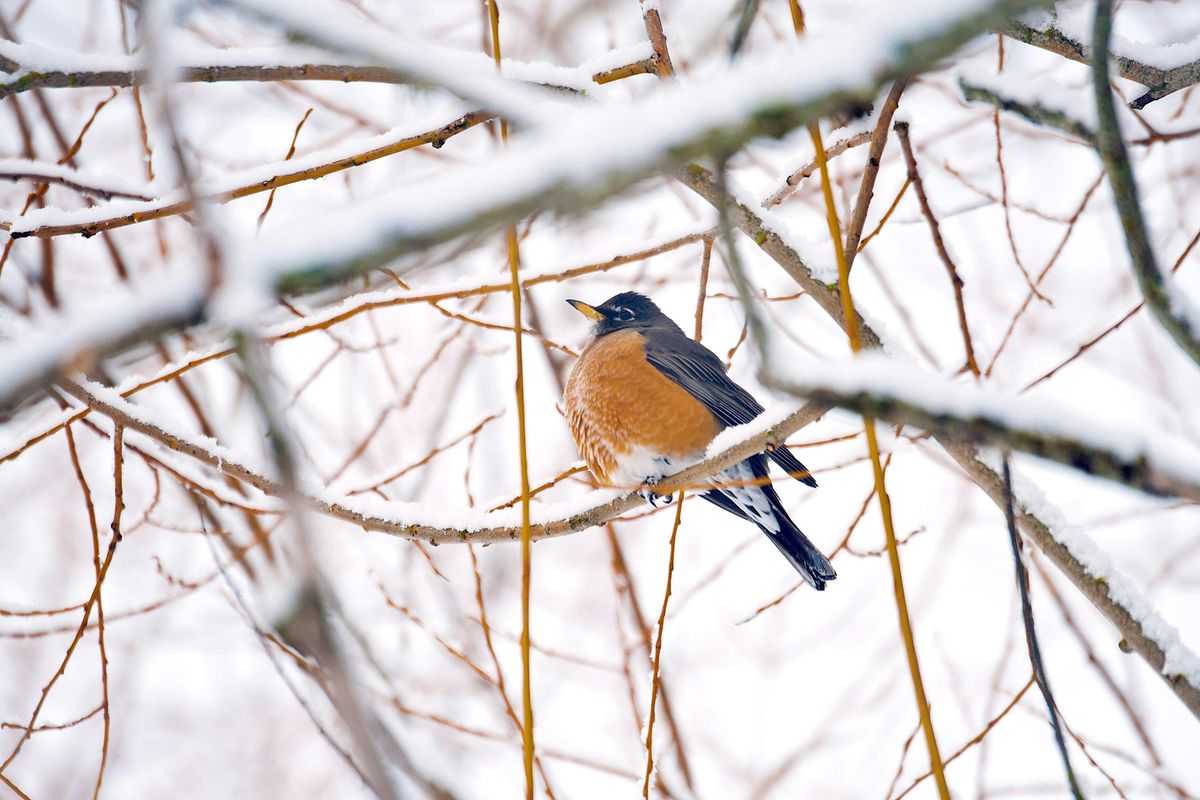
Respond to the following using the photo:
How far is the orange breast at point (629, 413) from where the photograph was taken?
14.0 ft

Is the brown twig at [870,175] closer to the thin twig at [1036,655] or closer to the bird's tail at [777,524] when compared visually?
the thin twig at [1036,655]

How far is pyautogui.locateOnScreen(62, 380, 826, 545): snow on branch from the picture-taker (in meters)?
2.52

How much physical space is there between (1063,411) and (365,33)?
103 cm

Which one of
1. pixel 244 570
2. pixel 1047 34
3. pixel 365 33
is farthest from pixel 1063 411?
pixel 244 570

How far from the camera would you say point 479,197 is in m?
0.85

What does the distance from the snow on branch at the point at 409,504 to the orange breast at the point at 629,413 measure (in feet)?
4.58

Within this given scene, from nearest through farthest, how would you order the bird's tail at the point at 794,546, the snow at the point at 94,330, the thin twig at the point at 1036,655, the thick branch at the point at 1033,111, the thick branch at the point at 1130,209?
the snow at the point at 94,330 < the thick branch at the point at 1130,209 < the thin twig at the point at 1036,655 < the thick branch at the point at 1033,111 < the bird's tail at the point at 794,546

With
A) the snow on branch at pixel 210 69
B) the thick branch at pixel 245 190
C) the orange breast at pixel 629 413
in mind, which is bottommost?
the thick branch at pixel 245 190

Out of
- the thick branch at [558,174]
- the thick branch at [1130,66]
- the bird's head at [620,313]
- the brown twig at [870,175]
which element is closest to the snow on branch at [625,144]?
the thick branch at [558,174]

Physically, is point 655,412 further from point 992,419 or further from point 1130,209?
point 992,419

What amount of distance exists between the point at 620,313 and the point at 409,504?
3.01 meters

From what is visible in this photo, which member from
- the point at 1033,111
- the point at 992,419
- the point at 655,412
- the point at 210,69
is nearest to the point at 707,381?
the point at 655,412

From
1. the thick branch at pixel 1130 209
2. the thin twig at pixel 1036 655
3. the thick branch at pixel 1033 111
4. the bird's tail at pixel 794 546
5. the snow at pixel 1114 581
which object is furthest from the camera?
the bird's tail at pixel 794 546

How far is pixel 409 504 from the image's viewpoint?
2.80m
